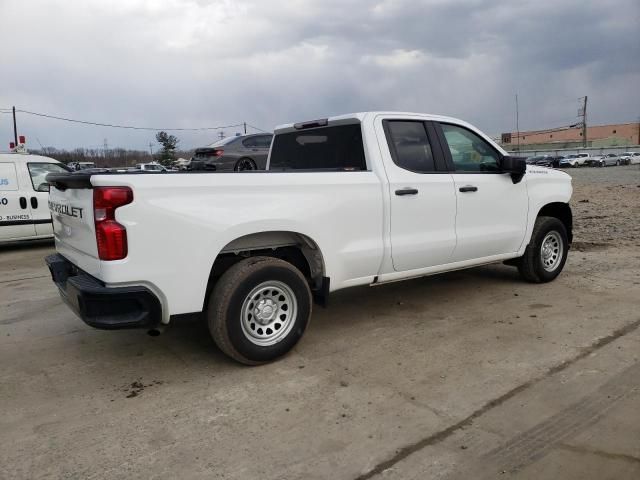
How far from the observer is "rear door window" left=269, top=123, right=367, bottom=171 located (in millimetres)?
4793

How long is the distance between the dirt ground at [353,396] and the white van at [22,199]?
480cm

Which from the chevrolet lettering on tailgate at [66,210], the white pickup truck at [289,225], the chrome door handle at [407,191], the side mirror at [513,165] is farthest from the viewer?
the side mirror at [513,165]

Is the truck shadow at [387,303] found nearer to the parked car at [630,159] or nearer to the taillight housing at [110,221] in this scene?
the taillight housing at [110,221]

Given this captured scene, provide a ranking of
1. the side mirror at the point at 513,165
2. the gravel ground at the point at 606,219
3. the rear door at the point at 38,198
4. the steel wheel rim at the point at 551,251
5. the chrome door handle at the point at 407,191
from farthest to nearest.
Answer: the rear door at the point at 38,198, the gravel ground at the point at 606,219, the steel wheel rim at the point at 551,251, the side mirror at the point at 513,165, the chrome door handle at the point at 407,191

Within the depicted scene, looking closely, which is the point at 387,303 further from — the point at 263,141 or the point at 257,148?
the point at 263,141

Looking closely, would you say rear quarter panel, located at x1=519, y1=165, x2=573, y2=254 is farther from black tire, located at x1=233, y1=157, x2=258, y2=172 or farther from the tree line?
the tree line

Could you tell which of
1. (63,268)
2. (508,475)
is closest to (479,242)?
(508,475)

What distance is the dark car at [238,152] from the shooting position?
1234cm

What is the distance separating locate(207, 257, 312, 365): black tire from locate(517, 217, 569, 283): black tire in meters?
3.15

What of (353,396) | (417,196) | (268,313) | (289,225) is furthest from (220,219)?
(417,196)

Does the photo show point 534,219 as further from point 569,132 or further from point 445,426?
point 569,132

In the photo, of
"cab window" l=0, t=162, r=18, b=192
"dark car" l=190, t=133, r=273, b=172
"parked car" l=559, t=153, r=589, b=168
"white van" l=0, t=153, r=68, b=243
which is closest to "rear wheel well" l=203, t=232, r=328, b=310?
"white van" l=0, t=153, r=68, b=243

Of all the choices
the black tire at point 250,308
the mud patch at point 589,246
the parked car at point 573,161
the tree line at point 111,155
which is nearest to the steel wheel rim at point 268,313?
the black tire at point 250,308

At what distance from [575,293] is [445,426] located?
348 cm
